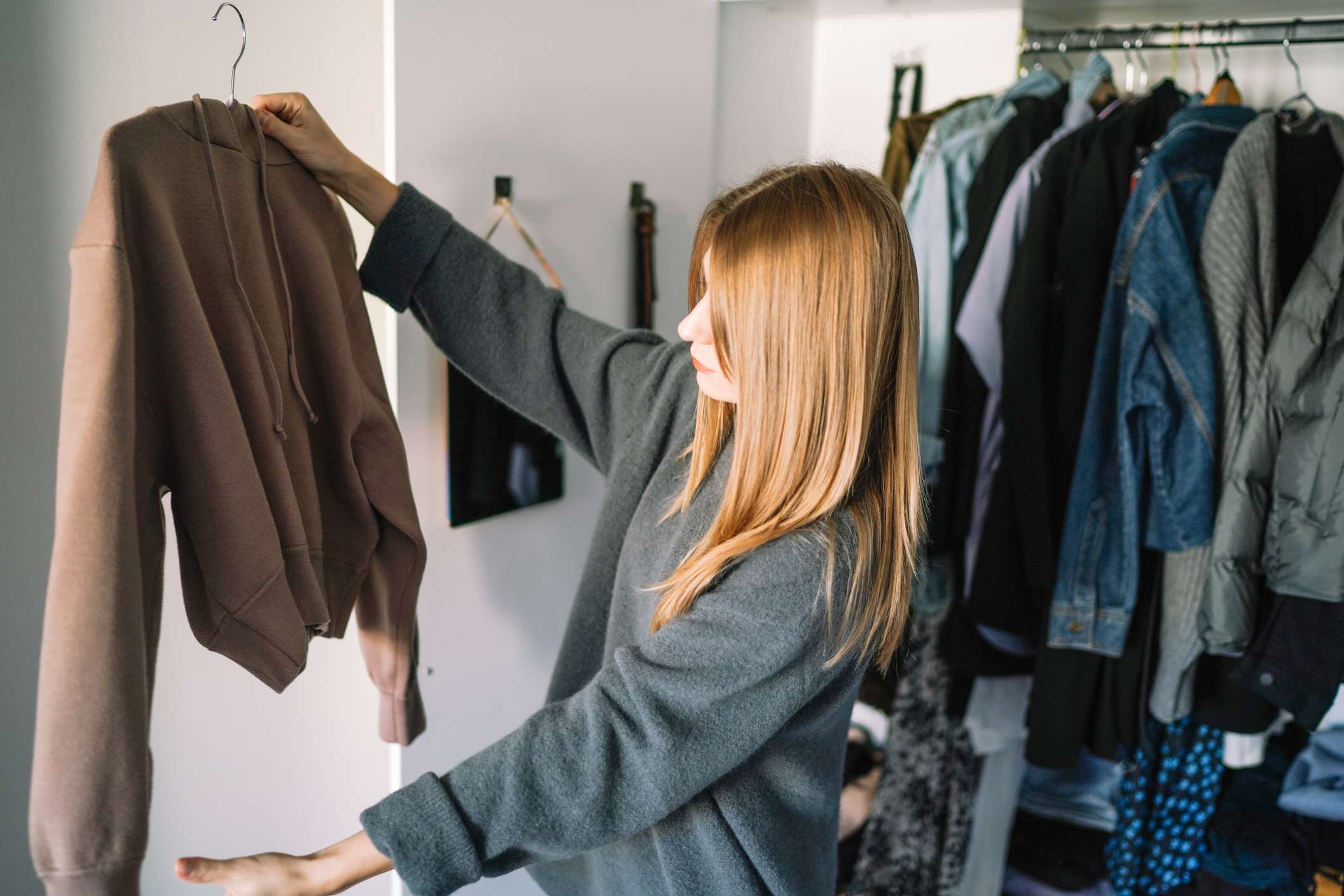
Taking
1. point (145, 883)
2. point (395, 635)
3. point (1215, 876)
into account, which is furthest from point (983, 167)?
point (145, 883)

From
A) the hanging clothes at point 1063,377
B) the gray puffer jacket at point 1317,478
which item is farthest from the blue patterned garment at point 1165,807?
the gray puffer jacket at point 1317,478

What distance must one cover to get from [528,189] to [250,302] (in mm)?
517

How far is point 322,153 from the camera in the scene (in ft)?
3.14

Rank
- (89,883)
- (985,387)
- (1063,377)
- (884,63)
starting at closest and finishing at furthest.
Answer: (89,883) < (1063,377) < (985,387) < (884,63)

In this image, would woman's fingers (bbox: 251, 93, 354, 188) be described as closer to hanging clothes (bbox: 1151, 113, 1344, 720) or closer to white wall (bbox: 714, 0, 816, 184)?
white wall (bbox: 714, 0, 816, 184)

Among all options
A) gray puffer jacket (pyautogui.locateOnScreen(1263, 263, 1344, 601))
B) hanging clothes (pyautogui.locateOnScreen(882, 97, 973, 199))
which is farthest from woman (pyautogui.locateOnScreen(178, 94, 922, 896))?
hanging clothes (pyautogui.locateOnScreen(882, 97, 973, 199))

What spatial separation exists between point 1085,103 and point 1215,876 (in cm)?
133

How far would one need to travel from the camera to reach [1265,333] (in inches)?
53.8

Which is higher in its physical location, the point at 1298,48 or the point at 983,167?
the point at 1298,48

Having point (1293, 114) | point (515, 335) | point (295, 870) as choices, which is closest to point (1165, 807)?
point (1293, 114)

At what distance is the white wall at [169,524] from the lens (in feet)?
3.35

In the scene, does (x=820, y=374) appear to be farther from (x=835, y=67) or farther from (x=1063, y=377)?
(x=835, y=67)

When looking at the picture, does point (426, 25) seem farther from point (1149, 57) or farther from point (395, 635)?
point (1149, 57)

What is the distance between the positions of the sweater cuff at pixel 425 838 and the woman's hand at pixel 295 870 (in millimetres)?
16
